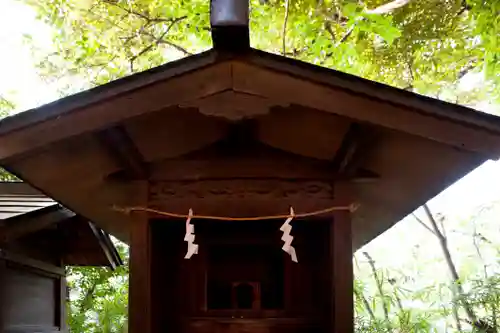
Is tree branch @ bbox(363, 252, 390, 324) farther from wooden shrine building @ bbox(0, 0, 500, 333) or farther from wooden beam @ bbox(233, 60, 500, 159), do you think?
wooden beam @ bbox(233, 60, 500, 159)

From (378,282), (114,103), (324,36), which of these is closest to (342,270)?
(114,103)

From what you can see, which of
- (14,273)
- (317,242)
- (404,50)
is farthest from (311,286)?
(404,50)

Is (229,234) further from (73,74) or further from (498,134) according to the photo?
(73,74)

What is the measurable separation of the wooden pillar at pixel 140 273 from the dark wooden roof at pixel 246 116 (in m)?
0.17

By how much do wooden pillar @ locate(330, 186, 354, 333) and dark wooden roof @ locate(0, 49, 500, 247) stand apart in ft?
0.59

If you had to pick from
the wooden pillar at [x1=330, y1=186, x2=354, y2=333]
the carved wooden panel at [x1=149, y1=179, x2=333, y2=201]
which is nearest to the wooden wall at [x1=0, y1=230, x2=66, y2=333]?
the carved wooden panel at [x1=149, y1=179, x2=333, y2=201]

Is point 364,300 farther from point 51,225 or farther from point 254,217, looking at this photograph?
point 254,217

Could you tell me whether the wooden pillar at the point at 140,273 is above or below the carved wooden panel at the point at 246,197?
below

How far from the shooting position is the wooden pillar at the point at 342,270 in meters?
2.85

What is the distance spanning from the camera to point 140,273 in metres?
2.99

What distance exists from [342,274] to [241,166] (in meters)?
0.78

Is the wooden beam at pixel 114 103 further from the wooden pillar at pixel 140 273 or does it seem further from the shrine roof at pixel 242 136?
the wooden pillar at pixel 140 273

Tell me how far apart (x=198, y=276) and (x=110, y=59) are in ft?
17.1

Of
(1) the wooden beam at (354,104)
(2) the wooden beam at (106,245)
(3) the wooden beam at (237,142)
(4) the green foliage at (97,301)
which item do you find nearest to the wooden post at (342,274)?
(3) the wooden beam at (237,142)
